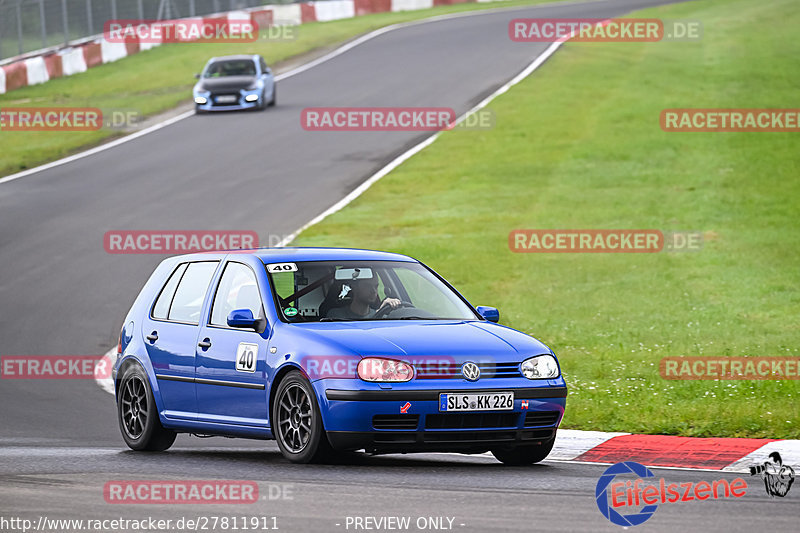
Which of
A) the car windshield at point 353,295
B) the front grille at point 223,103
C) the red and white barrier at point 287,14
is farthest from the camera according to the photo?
the red and white barrier at point 287,14

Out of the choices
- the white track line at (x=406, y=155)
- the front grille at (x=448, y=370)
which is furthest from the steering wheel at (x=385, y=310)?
the white track line at (x=406, y=155)

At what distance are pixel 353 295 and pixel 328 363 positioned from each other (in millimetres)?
1142

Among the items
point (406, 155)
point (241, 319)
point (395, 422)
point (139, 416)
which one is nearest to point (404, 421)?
point (395, 422)

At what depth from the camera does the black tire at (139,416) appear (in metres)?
10.7

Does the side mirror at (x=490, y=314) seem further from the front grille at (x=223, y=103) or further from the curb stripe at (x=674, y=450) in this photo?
the front grille at (x=223, y=103)

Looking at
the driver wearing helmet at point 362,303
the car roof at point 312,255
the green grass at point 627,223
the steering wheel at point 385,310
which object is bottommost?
the green grass at point 627,223

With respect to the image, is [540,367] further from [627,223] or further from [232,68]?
[232,68]

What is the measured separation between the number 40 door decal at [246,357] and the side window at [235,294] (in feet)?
0.94

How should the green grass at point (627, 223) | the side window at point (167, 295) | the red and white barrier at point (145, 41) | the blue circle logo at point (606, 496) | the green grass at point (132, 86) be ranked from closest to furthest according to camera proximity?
the blue circle logo at point (606, 496), the side window at point (167, 295), the green grass at point (627, 223), the green grass at point (132, 86), the red and white barrier at point (145, 41)

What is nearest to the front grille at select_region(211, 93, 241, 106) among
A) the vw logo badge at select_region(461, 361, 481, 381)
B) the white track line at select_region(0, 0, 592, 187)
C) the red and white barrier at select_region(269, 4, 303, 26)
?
the white track line at select_region(0, 0, 592, 187)

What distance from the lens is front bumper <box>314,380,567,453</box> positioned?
28.9ft

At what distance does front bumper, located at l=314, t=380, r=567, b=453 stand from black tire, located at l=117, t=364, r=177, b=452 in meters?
2.25

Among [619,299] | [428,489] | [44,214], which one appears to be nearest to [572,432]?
[428,489]

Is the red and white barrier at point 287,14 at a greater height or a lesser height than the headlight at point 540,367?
lesser
